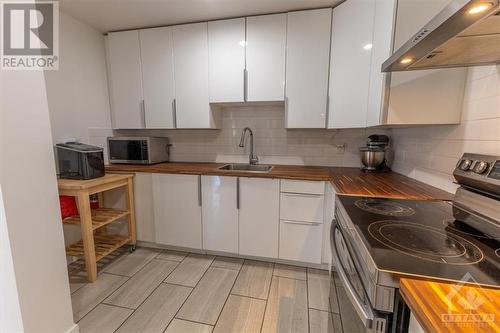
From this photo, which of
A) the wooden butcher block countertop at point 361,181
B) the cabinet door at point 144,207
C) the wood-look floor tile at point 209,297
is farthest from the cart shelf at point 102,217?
the wood-look floor tile at point 209,297

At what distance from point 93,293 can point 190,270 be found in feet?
2.33

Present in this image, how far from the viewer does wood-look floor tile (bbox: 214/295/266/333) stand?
138 cm

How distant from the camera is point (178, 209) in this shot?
2156mm

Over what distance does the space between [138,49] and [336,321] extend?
2.75 meters

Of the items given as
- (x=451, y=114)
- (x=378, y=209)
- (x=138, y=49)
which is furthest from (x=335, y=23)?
(x=138, y=49)

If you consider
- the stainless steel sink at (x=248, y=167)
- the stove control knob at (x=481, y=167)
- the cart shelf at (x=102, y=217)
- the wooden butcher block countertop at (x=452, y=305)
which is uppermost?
the stove control knob at (x=481, y=167)

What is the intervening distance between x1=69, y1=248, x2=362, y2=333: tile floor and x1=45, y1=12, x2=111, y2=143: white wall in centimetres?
129

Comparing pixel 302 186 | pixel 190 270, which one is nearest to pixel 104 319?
pixel 190 270

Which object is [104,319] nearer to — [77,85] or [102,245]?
[102,245]

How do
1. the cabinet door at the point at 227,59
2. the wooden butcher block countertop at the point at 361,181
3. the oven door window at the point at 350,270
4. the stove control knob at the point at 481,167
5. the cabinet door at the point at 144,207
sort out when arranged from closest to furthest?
the oven door window at the point at 350,270 → the stove control knob at the point at 481,167 → the wooden butcher block countertop at the point at 361,181 → the cabinet door at the point at 227,59 → the cabinet door at the point at 144,207

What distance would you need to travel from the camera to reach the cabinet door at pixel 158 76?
225 centimetres

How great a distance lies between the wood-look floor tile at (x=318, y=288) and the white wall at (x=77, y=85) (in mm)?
2485

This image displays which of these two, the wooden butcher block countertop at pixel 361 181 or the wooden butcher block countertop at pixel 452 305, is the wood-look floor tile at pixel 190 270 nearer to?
the wooden butcher block countertop at pixel 361 181

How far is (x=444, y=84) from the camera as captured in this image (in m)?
1.24
